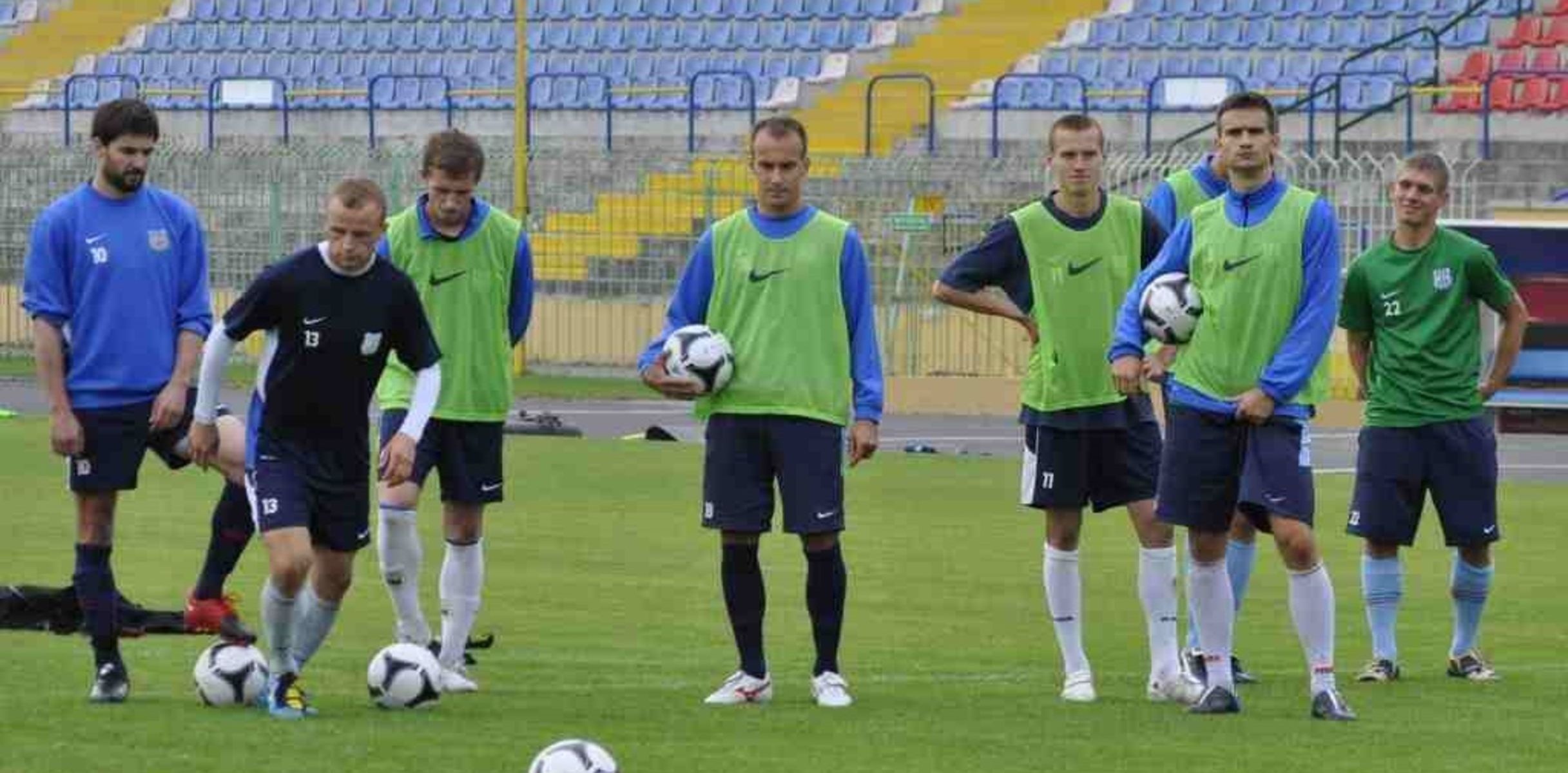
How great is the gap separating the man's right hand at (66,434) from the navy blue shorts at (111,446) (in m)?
0.05

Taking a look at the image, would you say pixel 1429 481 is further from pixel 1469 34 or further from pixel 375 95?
pixel 375 95

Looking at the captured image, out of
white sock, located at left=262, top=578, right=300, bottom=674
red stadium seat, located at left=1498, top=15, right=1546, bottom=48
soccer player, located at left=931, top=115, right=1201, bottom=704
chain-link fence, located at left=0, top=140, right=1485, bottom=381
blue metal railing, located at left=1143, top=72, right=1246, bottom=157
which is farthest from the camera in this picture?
red stadium seat, located at left=1498, top=15, right=1546, bottom=48

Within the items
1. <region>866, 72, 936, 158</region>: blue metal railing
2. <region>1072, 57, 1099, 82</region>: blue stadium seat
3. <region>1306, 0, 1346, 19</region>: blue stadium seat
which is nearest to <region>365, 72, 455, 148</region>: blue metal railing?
<region>866, 72, 936, 158</region>: blue metal railing

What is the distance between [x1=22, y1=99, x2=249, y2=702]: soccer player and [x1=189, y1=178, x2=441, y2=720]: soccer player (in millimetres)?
657

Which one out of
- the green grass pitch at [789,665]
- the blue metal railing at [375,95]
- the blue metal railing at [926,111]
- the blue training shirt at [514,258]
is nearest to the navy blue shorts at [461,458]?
the blue training shirt at [514,258]

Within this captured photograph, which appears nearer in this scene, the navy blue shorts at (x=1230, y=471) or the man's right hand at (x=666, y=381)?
the navy blue shorts at (x=1230, y=471)

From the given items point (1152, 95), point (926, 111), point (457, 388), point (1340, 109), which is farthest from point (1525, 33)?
point (457, 388)

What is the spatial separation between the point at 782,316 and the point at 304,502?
69.4 inches

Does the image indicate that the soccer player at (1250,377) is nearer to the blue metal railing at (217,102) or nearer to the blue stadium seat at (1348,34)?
the blue stadium seat at (1348,34)

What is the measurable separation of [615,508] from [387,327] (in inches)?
356

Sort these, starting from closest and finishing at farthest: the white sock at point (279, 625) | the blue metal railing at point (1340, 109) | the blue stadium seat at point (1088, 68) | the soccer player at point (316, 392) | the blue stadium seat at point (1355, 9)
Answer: the soccer player at point (316, 392) < the white sock at point (279, 625) < the blue metal railing at point (1340, 109) < the blue stadium seat at point (1355, 9) < the blue stadium seat at point (1088, 68)

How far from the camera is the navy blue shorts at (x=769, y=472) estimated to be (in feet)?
35.5

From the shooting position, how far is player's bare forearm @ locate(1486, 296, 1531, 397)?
11.8 metres

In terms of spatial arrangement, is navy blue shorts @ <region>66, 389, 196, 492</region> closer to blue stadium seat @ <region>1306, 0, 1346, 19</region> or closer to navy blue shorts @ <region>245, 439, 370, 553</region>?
navy blue shorts @ <region>245, 439, 370, 553</region>
